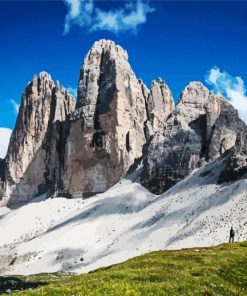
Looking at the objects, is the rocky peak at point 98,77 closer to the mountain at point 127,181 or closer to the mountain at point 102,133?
the mountain at point 102,133

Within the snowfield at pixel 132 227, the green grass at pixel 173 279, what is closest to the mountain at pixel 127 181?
the snowfield at pixel 132 227

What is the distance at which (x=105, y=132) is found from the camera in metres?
174

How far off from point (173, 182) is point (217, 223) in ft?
150

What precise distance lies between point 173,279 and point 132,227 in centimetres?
8438

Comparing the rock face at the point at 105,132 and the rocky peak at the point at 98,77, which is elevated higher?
the rocky peak at the point at 98,77

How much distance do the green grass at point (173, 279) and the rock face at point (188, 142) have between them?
98153mm

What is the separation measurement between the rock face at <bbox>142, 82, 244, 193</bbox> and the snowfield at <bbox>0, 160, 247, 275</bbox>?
663cm

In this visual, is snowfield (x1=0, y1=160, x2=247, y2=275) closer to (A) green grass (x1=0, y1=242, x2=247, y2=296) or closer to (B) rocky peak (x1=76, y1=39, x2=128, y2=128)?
(B) rocky peak (x1=76, y1=39, x2=128, y2=128)

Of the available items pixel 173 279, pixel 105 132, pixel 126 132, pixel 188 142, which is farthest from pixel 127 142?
pixel 173 279

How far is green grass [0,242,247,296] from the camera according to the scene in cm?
2416

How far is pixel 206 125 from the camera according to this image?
14625cm

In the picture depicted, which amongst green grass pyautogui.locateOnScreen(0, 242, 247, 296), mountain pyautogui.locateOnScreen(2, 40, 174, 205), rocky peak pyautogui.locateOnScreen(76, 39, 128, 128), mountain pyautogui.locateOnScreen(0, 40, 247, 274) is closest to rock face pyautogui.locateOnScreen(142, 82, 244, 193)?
mountain pyautogui.locateOnScreen(0, 40, 247, 274)

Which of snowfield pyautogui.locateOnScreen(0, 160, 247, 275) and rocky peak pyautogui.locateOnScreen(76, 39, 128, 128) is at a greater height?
rocky peak pyautogui.locateOnScreen(76, 39, 128, 128)

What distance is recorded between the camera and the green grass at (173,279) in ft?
79.3
